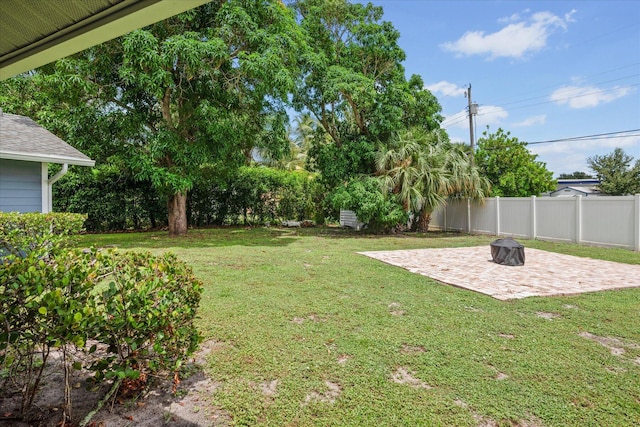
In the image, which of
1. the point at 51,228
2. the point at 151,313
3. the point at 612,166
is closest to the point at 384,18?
the point at 51,228

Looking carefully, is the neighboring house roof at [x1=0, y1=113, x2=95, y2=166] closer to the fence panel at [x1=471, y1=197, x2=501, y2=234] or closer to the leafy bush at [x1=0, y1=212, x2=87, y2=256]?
the leafy bush at [x1=0, y1=212, x2=87, y2=256]

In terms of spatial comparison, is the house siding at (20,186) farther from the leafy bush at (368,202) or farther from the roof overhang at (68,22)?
the leafy bush at (368,202)

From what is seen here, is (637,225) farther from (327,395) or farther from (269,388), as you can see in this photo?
(269,388)

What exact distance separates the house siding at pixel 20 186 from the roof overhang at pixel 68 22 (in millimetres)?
5282

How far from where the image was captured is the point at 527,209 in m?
11.3

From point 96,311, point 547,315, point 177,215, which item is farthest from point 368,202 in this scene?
point 96,311

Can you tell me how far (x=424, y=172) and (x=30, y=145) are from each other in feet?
35.0

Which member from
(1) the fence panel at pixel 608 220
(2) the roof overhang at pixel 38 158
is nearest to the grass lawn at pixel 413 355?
(2) the roof overhang at pixel 38 158

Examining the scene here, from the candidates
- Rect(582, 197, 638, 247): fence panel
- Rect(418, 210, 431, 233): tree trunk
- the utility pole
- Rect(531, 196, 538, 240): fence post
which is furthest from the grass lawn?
the utility pole

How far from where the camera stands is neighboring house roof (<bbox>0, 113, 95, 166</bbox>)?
6315 mm

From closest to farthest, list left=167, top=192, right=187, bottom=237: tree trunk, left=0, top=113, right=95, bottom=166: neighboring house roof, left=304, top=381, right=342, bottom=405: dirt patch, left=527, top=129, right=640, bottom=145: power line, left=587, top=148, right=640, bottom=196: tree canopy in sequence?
left=304, top=381, right=342, bottom=405: dirt patch
left=0, top=113, right=95, bottom=166: neighboring house roof
left=167, top=192, right=187, bottom=237: tree trunk
left=527, top=129, right=640, bottom=145: power line
left=587, top=148, right=640, bottom=196: tree canopy

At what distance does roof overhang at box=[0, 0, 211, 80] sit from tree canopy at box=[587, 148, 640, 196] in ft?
113

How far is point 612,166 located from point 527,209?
91.4 feet

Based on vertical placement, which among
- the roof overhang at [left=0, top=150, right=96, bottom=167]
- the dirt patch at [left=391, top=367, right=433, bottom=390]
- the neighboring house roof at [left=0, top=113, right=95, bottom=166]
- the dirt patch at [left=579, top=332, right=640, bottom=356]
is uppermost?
the neighboring house roof at [left=0, top=113, right=95, bottom=166]
